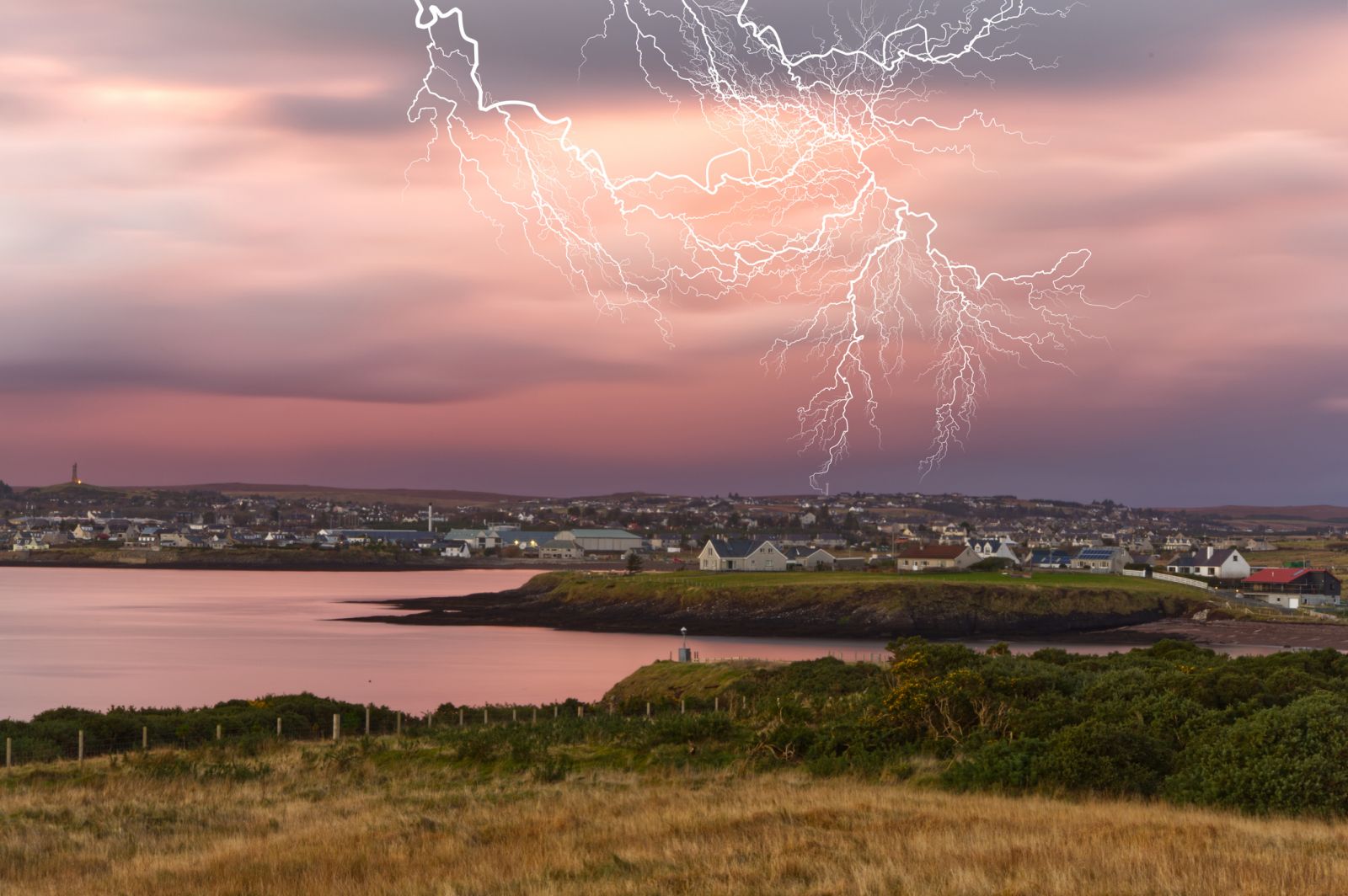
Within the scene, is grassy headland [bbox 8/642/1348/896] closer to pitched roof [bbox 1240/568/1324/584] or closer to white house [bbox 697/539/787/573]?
pitched roof [bbox 1240/568/1324/584]

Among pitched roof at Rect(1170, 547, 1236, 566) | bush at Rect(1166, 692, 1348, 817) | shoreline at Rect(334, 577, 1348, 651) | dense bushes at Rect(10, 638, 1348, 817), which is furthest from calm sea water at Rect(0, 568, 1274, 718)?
pitched roof at Rect(1170, 547, 1236, 566)

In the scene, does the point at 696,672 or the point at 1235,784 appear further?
the point at 696,672

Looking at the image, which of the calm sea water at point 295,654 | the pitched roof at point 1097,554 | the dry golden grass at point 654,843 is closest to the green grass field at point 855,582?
the pitched roof at point 1097,554

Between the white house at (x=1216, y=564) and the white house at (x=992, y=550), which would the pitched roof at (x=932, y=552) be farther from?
the white house at (x=1216, y=564)

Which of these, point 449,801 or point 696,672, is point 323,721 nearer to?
point 696,672

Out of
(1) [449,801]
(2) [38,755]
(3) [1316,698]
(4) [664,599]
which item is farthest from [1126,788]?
(4) [664,599]

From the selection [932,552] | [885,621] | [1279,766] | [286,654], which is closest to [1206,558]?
[932,552]
